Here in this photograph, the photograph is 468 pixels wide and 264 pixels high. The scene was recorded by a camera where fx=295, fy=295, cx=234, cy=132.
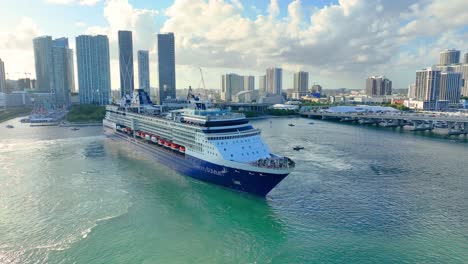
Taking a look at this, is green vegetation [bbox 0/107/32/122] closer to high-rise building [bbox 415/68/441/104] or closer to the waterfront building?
the waterfront building

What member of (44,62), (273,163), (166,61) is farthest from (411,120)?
(44,62)

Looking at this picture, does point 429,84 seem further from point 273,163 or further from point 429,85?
point 273,163

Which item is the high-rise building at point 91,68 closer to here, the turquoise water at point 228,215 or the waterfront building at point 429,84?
the turquoise water at point 228,215

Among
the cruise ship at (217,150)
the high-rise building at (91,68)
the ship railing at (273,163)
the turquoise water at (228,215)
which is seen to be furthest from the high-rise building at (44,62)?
the ship railing at (273,163)

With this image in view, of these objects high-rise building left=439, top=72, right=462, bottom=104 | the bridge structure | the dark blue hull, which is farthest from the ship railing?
high-rise building left=439, top=72, right=462, bottom=104

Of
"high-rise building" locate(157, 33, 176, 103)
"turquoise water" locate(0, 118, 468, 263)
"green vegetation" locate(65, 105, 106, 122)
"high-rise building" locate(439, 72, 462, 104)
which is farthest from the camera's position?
"high-rise building" locate(157, 33, 176, 103)
